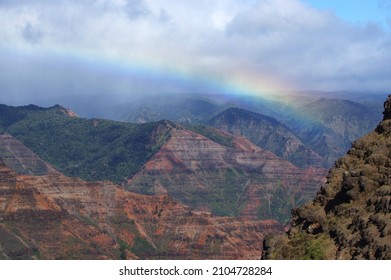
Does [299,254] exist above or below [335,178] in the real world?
below
